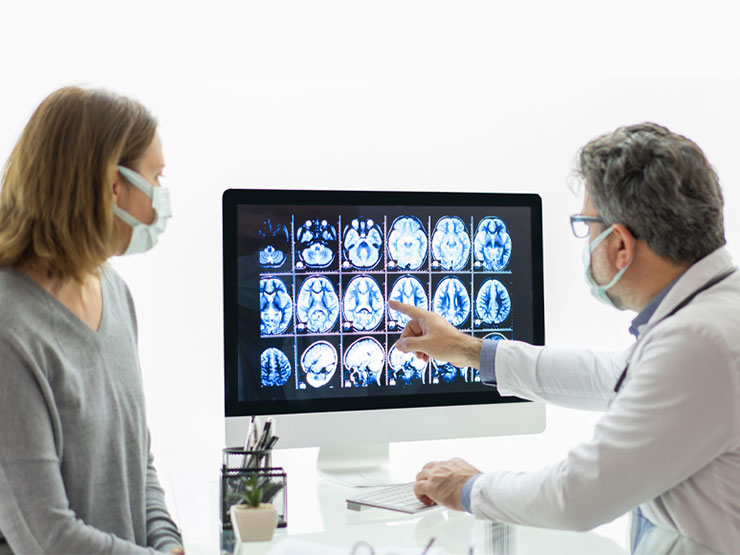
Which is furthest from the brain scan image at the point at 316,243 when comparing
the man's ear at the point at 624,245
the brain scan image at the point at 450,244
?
the man's ear at the point at 624,245

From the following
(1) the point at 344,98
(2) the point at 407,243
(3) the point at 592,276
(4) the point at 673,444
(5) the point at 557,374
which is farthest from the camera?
(1) the point at 344,98

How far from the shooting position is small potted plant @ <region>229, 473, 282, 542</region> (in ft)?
4.58

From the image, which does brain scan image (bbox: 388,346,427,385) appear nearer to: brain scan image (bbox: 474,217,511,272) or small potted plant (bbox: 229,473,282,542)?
brain scan image (bbox: 474,217,511,272)

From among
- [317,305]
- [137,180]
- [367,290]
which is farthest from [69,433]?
[367,290]

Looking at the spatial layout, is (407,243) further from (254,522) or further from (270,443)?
(254,522)

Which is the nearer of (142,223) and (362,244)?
(142,223)

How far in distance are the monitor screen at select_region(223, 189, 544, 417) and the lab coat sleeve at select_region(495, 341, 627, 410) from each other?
14 cm

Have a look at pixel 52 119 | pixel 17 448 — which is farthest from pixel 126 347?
pixel 52 119

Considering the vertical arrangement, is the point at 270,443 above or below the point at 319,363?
below

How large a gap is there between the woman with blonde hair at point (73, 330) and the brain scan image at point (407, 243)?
0.64 metres

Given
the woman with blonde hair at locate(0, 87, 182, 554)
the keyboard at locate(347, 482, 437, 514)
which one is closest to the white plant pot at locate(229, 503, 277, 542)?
the woman with blonde hair at locate(0, 87, 182, 554)

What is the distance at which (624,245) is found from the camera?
1.44m

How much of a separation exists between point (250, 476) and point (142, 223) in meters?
0.54

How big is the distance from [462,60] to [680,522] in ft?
5.63
